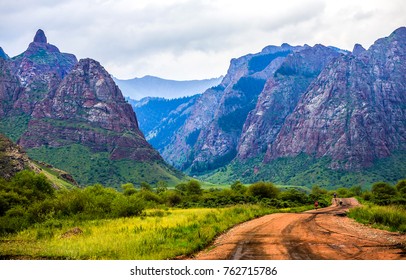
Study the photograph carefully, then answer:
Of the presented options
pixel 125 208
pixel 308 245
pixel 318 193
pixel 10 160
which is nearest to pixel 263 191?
pixel 125 208

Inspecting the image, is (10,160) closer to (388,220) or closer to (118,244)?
(118,244)

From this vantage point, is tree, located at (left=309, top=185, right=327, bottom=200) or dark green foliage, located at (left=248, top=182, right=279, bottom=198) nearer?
dark green foliage, located at (left=248, top=182, right=279, bottom=198)

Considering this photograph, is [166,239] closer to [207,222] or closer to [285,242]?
[285,242]

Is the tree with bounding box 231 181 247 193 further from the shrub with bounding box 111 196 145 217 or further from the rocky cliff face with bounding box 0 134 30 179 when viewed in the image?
the rocky cliff face with bounding box 0 134 30 179

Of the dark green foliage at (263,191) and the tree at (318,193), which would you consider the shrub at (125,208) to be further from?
the tree at (318,193)

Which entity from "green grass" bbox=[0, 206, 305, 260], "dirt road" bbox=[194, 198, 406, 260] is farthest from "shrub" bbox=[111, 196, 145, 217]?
"dirt road" bbox=[194, 198, 406, 260]

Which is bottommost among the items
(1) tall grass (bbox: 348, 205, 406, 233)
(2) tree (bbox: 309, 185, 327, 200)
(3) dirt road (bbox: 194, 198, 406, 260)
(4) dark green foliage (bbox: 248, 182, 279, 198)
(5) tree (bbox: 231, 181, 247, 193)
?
(2) tree (bbox: 309, 185, 327, 200)

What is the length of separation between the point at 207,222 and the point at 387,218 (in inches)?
642

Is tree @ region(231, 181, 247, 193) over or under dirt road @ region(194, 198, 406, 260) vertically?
under

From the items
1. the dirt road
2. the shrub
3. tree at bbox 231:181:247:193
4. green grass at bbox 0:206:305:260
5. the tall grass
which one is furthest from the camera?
tree at bbox 231:181:247:193

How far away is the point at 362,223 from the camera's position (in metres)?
35.6

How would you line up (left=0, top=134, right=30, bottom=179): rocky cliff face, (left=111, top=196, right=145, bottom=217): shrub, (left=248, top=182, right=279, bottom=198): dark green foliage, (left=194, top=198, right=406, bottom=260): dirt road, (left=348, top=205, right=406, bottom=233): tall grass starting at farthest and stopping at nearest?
(left=0, top=134, right=30, bottom=179): rocky cliff face → (left=248, top=182, right=279, bottom=198): dark green foliage → (left=111, top=196, right=145, bottom=217): shrub → (left=348, top=205, right=406, bottom=233): tall grass → (left=194, top=198, right=406, bottom=260): dirt road
